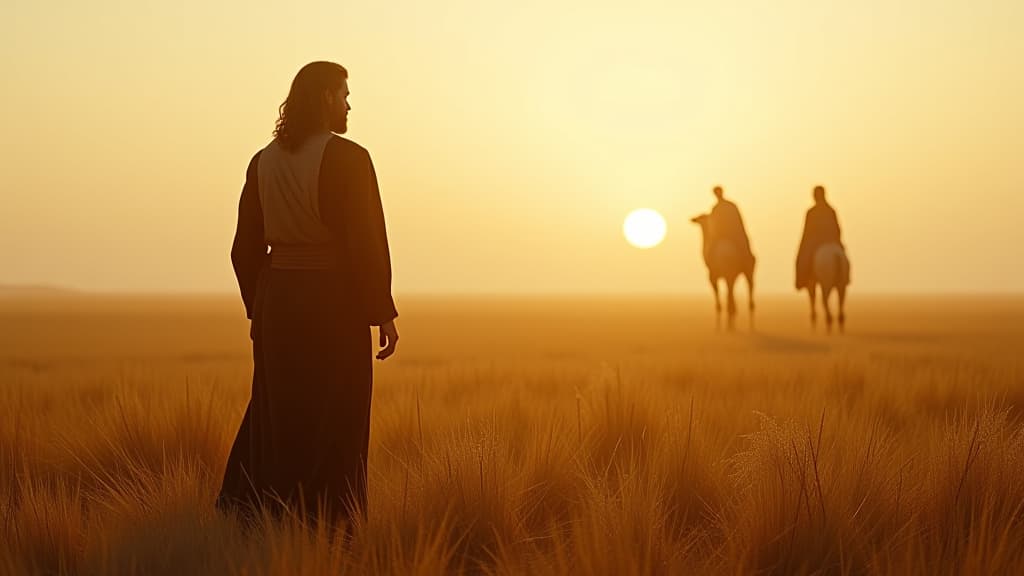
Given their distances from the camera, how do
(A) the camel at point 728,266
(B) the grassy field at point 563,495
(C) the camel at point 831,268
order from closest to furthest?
(B) the grassy field at point 563,495, (C) the camel at point 831,268, (A) the camel at point 728,266

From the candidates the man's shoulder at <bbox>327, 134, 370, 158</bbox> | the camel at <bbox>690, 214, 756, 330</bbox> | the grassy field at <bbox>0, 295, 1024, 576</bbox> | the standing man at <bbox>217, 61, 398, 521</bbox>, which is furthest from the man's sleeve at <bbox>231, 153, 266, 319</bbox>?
the camel at <bbox>690, 214, 756, 330</bbox>

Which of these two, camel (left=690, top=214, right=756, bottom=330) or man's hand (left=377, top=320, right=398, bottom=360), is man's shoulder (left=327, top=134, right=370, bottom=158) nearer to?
man's hand (left=377, top=320, right=398, bottom=360)

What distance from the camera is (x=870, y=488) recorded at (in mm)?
3467

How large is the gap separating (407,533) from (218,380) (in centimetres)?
539

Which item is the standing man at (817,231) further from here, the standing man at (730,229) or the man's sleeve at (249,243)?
the man's sleeve at (249,243)

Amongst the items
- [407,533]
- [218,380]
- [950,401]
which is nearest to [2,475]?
[407,533]

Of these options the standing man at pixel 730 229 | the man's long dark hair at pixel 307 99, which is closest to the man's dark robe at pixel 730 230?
the standing man at pixel 730 229

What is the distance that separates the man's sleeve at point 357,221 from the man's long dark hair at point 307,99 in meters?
0.14

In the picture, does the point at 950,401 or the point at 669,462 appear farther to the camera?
the point at 950,401

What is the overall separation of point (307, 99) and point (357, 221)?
556 mm

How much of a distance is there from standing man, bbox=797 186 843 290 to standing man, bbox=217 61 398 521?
49.0ft

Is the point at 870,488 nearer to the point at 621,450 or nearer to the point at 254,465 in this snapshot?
the point at 621,450

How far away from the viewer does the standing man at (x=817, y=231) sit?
58.2 ft

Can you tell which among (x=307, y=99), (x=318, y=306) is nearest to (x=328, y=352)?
(x=318, y=306)
